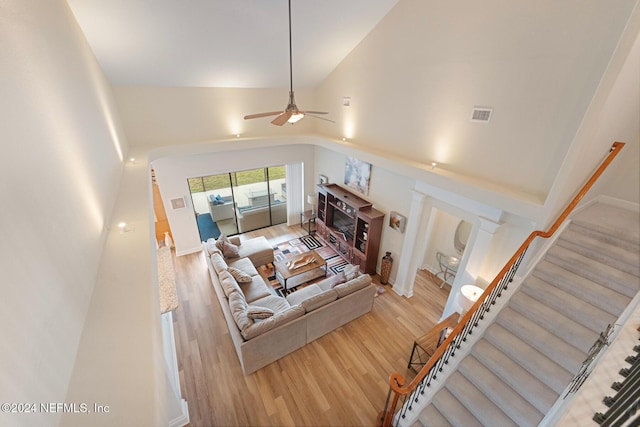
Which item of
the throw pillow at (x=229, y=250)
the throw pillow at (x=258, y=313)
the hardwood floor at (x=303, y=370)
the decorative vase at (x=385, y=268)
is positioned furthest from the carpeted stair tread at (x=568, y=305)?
the throw pillow at (x=229, y=250)

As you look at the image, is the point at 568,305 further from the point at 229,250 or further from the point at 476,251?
the point at 229,250

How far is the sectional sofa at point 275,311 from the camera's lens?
163 inches

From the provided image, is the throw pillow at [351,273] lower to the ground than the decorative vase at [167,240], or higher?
higher

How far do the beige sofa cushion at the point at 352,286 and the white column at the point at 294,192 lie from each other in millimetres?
4400

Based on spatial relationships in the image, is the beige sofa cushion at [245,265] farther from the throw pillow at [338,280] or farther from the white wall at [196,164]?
the white wall at [196,164]

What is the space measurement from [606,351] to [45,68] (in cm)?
514

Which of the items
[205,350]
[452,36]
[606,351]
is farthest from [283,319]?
[452,36]

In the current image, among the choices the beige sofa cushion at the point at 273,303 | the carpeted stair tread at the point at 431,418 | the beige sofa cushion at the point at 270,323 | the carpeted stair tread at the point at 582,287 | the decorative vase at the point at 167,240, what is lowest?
the decorative vase at the point at 167,240

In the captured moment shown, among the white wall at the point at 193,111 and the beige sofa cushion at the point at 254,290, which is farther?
the white wall at the point at 193,111

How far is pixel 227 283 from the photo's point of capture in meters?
4.88

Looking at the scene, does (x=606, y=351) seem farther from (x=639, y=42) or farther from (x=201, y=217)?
(x=201, y=217)

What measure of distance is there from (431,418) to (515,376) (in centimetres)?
115

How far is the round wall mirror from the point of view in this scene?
247 inches

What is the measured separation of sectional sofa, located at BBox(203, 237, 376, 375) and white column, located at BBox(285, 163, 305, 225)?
3.35 m
